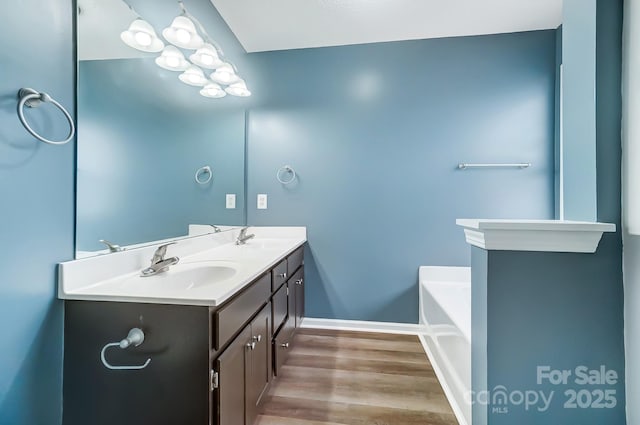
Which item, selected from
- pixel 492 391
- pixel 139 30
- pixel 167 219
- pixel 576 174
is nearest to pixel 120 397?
pixel 167 219

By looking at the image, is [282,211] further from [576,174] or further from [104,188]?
[576,174]

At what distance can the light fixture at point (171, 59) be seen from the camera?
154cm

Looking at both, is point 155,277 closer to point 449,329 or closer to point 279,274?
point 279,274

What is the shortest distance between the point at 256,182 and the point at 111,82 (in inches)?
54.1

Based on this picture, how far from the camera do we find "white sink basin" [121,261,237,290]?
113cm

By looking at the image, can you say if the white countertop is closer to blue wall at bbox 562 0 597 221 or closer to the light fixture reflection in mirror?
the light fixture reflection in mirror

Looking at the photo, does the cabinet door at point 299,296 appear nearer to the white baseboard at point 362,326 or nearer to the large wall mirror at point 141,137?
the white baseboard at point 362,326

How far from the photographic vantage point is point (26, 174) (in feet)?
2.74

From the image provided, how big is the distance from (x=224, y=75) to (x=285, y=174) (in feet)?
2.95

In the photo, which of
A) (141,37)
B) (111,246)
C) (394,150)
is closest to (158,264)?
(111,246)

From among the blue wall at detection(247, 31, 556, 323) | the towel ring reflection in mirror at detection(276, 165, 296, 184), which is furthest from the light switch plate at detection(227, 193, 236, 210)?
the towel ring reflection in mirror at detection(276, 165, 296, 184)

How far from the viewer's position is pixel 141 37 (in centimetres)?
133

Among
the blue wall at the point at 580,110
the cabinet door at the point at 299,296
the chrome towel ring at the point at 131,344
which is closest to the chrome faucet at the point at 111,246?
the chrome towel ring at the point at 131,344

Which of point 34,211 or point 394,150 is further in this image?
point 394,150
